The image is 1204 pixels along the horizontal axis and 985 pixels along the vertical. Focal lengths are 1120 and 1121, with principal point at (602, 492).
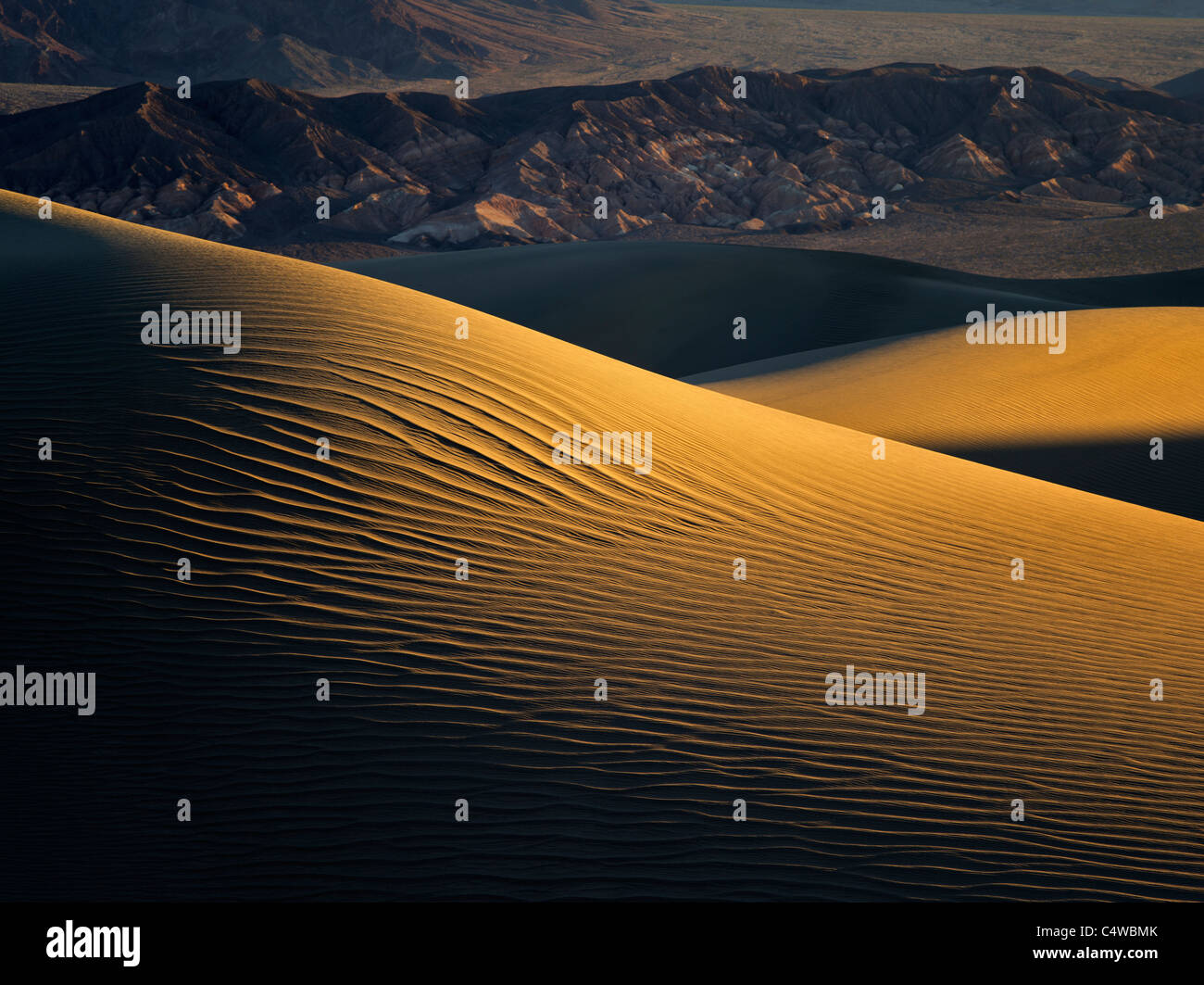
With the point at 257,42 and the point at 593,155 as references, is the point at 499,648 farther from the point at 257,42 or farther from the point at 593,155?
the point at 257,42

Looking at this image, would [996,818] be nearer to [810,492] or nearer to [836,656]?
[836,656]

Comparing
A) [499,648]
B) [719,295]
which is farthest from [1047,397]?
[719,295]

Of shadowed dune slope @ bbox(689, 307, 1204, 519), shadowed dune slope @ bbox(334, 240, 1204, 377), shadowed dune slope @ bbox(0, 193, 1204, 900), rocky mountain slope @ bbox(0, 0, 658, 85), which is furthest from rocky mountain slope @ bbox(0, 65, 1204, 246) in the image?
shadowed dune slope @ bbox(0, 193, 1204, 900)

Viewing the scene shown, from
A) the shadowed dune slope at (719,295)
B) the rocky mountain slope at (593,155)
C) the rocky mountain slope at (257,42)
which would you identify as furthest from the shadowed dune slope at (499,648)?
the rocky mountain slope at (257,42)

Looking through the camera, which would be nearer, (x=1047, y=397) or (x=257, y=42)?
(x=1047, y=397)

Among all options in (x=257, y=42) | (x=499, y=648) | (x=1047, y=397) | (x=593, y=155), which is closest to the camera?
(x=499, y=648)

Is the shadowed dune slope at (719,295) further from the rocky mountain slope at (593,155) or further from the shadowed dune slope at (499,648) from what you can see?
the rocky mountain slope at (593,155)

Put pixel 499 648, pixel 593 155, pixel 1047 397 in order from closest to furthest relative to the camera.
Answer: pixel 499 648 < pixel 1047 397 < pixel 593 155
